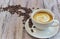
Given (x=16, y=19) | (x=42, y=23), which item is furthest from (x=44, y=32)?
(x=16, y=19)

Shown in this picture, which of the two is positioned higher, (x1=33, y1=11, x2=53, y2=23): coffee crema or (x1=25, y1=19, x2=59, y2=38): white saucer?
(x1=33, y1=11, x2=53, y2=23): coffee crema

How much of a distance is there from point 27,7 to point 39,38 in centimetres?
23

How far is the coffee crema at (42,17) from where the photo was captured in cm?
61

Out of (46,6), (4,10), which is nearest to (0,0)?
(4,10)

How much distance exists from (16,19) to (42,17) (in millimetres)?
151

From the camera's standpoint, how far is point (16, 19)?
0.70 meters

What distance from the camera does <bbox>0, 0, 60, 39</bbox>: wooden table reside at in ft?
2.07

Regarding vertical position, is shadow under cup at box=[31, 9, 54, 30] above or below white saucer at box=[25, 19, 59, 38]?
above

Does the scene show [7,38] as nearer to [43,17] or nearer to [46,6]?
[43,17]

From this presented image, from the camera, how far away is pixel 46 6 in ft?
2.54

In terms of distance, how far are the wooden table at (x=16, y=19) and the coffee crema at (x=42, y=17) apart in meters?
0.09

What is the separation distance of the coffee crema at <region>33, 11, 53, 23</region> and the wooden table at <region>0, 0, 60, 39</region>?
0.28 feet

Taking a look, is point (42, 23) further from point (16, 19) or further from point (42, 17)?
point (16, 19)

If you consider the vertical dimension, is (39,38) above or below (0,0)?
below
